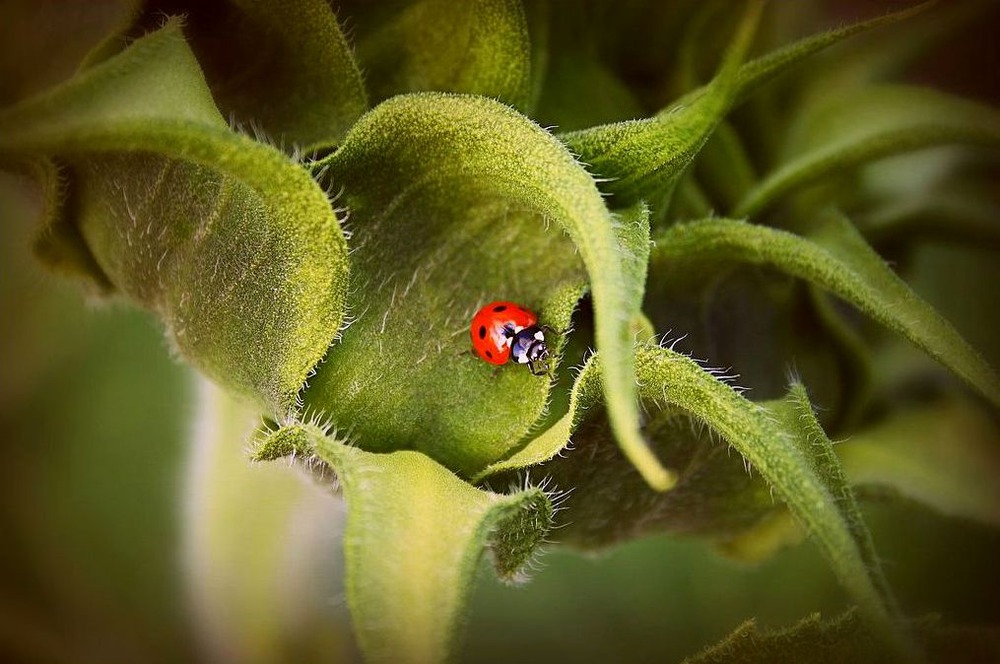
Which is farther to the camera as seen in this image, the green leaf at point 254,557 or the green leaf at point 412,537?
the green leaf at point 254,557

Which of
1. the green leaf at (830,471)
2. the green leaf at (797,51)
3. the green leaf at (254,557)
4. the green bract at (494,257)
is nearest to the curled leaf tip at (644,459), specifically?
the green bract at (494,257)

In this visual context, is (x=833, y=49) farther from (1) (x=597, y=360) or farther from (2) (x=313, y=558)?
(2) (x=313, y=558)

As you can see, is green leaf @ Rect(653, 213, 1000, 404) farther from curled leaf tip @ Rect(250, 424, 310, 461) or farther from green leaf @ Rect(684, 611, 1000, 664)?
curled leaf tip @ Rect(250, 424, 310, 461)

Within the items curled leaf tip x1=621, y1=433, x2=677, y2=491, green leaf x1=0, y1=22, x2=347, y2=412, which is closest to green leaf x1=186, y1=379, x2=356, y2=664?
green leaf x1=0, y1=22, x2=347, y2=412

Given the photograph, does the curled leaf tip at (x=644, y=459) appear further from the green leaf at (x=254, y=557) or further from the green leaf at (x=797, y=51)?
the green leaf at (x=254, y=557)

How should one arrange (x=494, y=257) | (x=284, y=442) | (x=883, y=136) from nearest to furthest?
(x=284, y=442), (x=494, y=257), (x=883, y=136)

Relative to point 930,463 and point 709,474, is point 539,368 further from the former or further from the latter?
point 930,463

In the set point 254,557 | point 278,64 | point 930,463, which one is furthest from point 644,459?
point 254,557
